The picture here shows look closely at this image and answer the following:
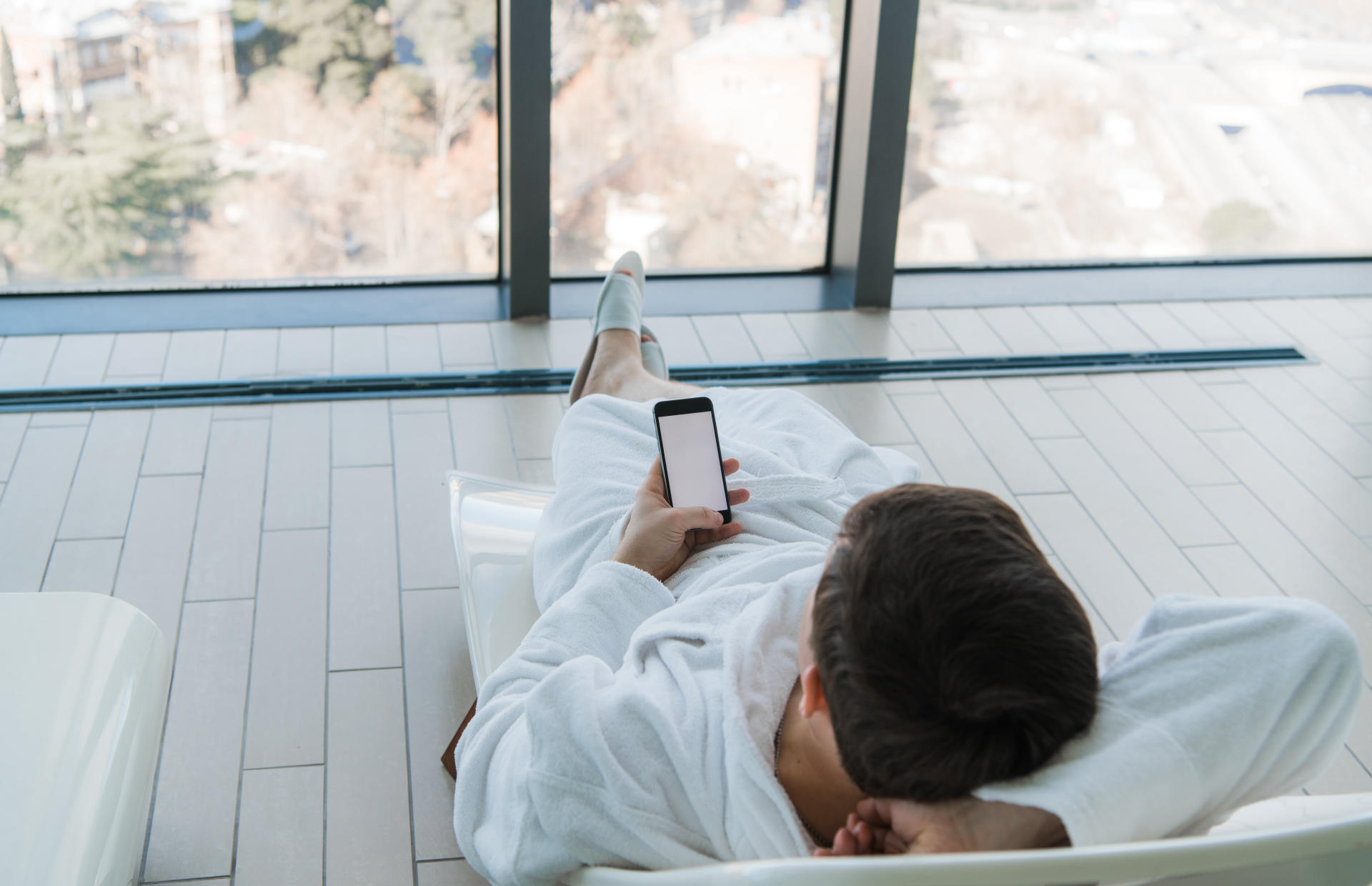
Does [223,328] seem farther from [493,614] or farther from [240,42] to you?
[493,614]

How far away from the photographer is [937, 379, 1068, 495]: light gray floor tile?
7.83 ft

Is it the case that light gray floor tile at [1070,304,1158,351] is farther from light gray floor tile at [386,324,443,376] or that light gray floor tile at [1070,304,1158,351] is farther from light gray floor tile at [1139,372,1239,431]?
light gray floor tile at [386,324,443,376]

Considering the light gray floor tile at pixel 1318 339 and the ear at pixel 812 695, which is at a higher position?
the ear at pixel 812 695

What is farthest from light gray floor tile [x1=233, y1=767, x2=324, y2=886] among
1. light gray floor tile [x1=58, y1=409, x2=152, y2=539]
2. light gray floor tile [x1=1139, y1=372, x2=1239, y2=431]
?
light gray floor tile [x1=1139, y1=372, x2=1239, y2=431]

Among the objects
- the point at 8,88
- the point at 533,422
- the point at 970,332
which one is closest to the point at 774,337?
the point at 970,332

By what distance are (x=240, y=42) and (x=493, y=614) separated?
174cm

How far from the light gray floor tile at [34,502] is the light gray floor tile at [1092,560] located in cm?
177

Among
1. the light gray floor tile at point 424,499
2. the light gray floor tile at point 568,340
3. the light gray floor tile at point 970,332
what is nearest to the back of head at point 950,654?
the light gray floor tile at point 424,499

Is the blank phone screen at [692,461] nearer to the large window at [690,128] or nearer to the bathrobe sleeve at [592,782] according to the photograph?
the bathrobe sleeve at [592,782]

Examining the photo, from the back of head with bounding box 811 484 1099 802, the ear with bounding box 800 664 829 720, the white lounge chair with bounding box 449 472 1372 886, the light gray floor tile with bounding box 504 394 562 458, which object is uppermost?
the back of head with bounding box 811 484 1099 802

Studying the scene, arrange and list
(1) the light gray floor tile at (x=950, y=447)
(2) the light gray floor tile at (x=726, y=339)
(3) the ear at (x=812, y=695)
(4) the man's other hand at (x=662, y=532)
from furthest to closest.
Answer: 1. (2) the light gray floor tile at (x=726, y=339)
2. (1) the light gray floor tile at (x=950, y=447)
3. (4) the man's other hand at (x=662, y=532)
4. (3) the ear at (x=812, y=695)

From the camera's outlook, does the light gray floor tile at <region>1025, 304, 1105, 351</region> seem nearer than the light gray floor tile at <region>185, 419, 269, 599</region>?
No

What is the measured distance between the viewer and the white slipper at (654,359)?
212 cm

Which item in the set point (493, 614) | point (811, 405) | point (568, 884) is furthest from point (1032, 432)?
point (568, 884)
